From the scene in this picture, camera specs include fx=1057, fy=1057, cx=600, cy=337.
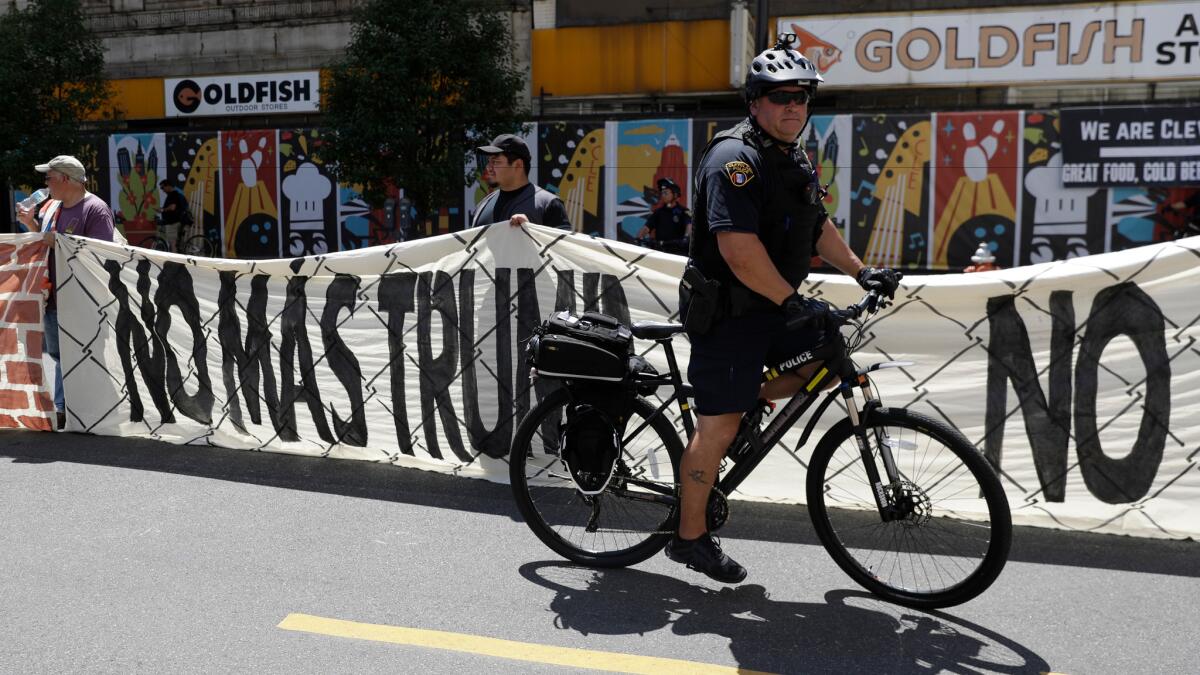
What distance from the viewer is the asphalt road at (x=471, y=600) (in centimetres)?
335

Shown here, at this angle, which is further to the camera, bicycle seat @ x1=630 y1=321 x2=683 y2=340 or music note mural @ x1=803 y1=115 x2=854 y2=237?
music note mural @ x1=803 y1=115 x2=854 y2=237

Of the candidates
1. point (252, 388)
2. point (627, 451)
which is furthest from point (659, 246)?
point (627, 451)

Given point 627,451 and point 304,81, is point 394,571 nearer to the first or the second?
point 627,451

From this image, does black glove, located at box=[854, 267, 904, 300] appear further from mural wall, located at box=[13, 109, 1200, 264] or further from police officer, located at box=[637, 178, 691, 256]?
mural wall, located at box=[13, 109, 1200, 264]

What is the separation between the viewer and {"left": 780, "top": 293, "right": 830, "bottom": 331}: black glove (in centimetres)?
354

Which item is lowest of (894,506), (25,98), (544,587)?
(544,587)

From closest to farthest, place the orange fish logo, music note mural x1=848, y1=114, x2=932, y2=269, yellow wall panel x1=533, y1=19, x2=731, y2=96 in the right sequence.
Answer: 1. music note mural x1=848, y1=114, x2=932, y2=269
2. the orange fish logo
3. yellow wall panel x1=533, y1=19, x2=731, y2=96

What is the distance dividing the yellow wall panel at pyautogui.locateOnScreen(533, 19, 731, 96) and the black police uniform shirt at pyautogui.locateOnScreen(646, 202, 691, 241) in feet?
20.3

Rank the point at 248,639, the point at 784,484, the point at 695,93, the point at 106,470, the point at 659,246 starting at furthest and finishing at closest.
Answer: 1. the point at 695,93
2. the point at 659,246
3. the point at 106,470
4. the point at 784,484
5. the point at 248,639

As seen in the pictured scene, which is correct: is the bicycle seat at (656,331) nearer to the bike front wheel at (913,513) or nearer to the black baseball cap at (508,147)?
the bike front wheel at (913,513)

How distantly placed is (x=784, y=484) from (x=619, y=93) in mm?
17643

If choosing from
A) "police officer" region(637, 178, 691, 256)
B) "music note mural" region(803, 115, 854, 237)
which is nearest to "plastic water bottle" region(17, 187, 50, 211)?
"police officer" region(637, 178, 691, 256)

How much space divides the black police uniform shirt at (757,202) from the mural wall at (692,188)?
12665 millimetres

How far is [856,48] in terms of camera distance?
20234mm
